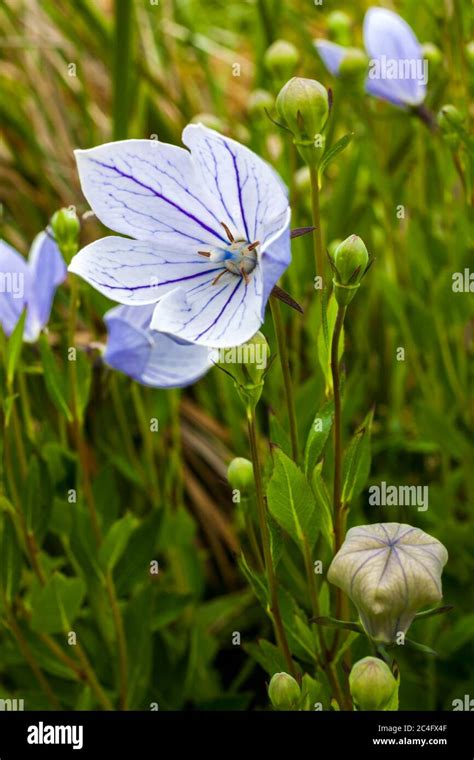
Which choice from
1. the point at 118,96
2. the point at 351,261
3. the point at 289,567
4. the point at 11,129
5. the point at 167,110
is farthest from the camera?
the point at 167,110

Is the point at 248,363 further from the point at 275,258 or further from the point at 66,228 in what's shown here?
the point at 66,228

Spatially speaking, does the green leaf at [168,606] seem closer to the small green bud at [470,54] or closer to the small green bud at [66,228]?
the small green bud at [66,228]

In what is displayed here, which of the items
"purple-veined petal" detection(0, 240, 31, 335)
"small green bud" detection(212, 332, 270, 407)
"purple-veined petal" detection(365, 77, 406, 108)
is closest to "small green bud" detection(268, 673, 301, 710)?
"small green bud" detection(212, 332, 270, 407)

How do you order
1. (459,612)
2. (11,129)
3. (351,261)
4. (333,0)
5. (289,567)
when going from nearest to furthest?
(351,261) < (289,567) < (459,612) < (11,129) < (333,0)

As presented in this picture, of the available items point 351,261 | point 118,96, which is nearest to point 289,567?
point 351,261

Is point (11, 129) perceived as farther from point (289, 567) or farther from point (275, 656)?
point (275, 656)

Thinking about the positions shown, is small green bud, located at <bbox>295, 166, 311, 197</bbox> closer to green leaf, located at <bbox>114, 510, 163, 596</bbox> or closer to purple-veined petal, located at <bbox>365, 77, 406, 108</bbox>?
purple-veined petal, located at <bbox>365, 77, 406, 108</bbox>

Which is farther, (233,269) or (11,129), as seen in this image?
(11,129)
